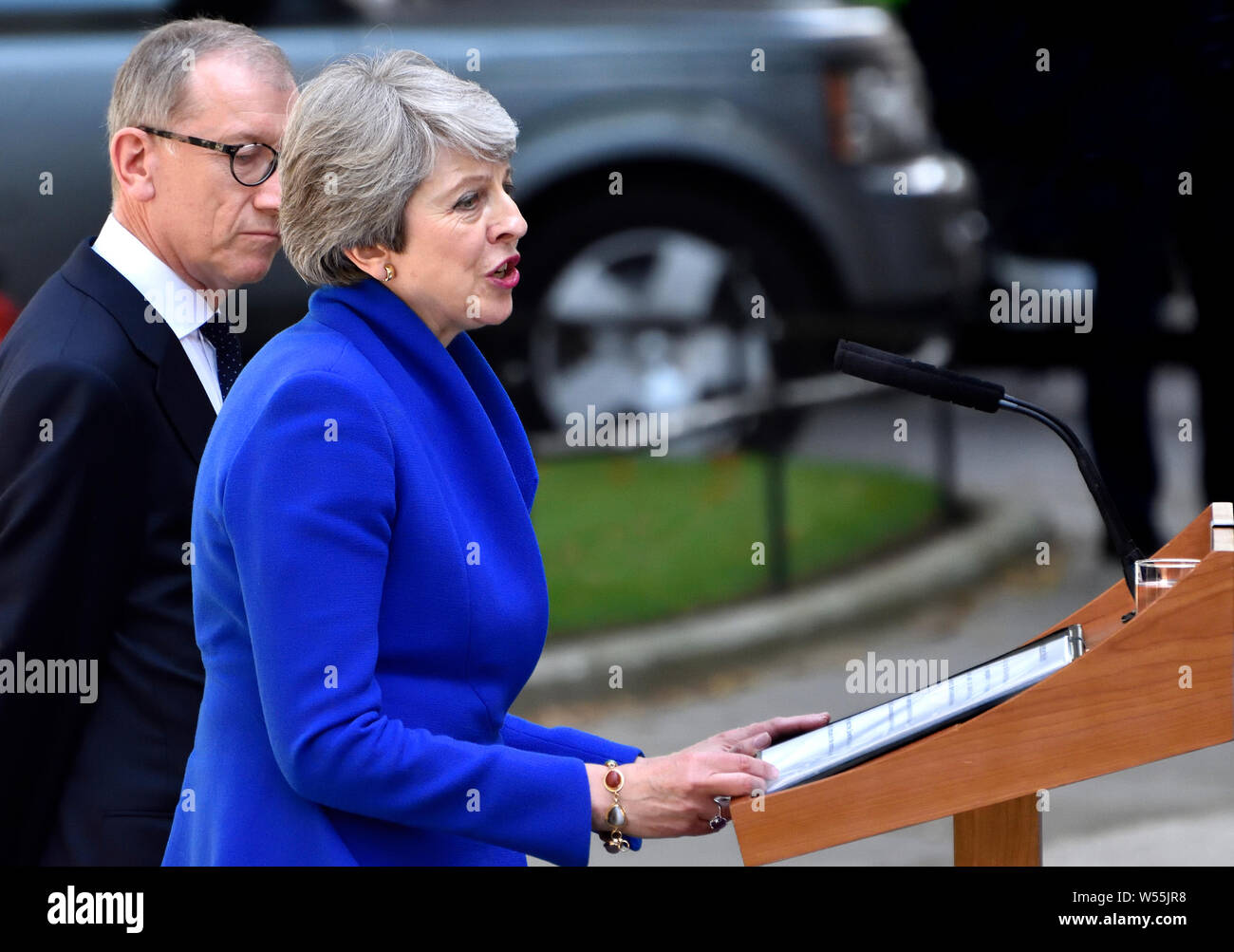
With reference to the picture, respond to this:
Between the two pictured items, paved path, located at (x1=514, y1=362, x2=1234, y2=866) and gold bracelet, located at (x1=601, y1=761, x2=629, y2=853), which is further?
paved path, located at (x1=514, y1=362, x2=1234, y2=866)

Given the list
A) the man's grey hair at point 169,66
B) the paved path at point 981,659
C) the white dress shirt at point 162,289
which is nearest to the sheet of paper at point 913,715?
the white dress shirt at point 162,289

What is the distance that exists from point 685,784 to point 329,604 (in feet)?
1.40

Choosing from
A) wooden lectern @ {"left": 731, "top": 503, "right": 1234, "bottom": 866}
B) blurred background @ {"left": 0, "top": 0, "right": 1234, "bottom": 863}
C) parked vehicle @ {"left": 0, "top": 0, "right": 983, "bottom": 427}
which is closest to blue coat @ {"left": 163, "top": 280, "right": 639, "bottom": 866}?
wooden lectern @ {"left": 731, "top": 503, "right": 1234, "bottom": 866}

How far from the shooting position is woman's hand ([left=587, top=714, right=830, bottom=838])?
182cm

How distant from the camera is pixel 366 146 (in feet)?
6.26

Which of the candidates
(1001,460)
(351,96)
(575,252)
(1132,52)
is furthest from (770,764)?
(1001,460)

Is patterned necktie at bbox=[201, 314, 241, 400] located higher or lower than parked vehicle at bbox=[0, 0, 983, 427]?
lower

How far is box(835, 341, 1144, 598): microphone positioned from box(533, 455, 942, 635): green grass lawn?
3835 mm

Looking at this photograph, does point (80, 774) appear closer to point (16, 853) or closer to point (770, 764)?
point (16, 853)

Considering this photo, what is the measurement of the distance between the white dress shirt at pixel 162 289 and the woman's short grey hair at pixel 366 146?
0.39 meters

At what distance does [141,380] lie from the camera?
219cm

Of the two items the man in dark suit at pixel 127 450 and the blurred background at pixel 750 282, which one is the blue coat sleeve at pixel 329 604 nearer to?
the man in dark suit at pixel 127 450

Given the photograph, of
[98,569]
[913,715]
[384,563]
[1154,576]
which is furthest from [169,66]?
[1154,576]

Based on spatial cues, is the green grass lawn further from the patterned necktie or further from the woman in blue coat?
the woman in blue coat
